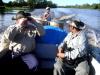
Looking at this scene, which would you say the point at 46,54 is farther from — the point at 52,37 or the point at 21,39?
the point at 21,39

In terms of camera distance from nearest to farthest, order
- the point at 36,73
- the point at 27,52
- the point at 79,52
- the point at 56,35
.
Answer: the point at 79,52 < the point at 27,52 < the point at 36,73 < the point at 56,35

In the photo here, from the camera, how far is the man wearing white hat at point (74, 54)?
3822 millimetres

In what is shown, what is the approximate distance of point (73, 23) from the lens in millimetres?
4070

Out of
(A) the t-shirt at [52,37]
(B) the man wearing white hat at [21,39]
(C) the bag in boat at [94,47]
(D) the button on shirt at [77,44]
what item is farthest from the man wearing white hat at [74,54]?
(A) the t-shirt at [52,37]

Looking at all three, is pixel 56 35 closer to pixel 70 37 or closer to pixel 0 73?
pixel 70 37

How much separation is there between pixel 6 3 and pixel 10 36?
77.3 m

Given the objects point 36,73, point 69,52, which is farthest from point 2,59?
point 69,52

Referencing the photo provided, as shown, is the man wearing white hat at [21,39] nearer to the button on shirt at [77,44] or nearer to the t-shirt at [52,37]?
the t-shirt at [52,37]

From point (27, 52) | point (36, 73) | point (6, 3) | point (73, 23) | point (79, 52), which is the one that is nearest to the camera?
point (79, 52)

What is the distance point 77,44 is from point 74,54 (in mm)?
180

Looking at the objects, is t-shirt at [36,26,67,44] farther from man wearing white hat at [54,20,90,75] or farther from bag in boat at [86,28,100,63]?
man wearing white hat at [54,20,90,75]

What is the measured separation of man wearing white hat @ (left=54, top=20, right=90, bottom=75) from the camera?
12.5ft

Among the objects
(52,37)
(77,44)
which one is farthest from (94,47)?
(77,44)

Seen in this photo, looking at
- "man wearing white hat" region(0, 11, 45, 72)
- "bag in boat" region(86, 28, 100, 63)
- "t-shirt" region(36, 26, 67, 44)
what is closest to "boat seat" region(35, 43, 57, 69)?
"t-shirt" region(36, 26, 67, 44)
